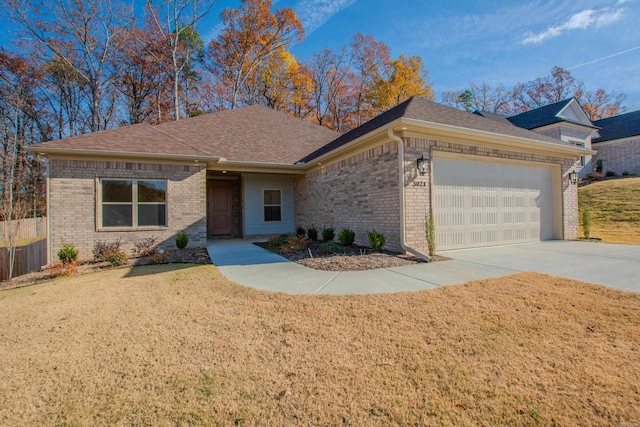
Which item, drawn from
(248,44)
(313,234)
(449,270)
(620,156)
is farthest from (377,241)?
(620,156)

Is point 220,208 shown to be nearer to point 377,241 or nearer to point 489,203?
point 377,241

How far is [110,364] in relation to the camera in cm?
267

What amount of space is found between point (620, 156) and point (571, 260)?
768 inches

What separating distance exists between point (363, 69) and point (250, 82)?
933 centimetres

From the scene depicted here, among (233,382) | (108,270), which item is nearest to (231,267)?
(108,270)

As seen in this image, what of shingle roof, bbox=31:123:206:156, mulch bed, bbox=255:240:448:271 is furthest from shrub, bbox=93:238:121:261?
mulch bed, bbox=255:240:448:271

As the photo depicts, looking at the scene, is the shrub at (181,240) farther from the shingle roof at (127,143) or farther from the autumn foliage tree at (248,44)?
the autumn foliage tree at (248,44)

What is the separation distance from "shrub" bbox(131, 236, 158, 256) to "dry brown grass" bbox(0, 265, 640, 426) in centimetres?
430

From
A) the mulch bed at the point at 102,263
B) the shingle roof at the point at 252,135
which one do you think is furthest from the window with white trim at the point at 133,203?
the shingle roof at the point at 252,135

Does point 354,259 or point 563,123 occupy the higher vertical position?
point 563,123

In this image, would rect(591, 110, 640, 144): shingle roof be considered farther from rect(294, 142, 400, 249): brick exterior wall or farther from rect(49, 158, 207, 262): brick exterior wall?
rect(49, 158, 207, 262): brick exterior wall

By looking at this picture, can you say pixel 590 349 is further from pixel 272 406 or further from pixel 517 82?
pixel 517 82

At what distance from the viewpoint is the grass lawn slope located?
33.7ft

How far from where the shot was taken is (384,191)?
7.30 m
